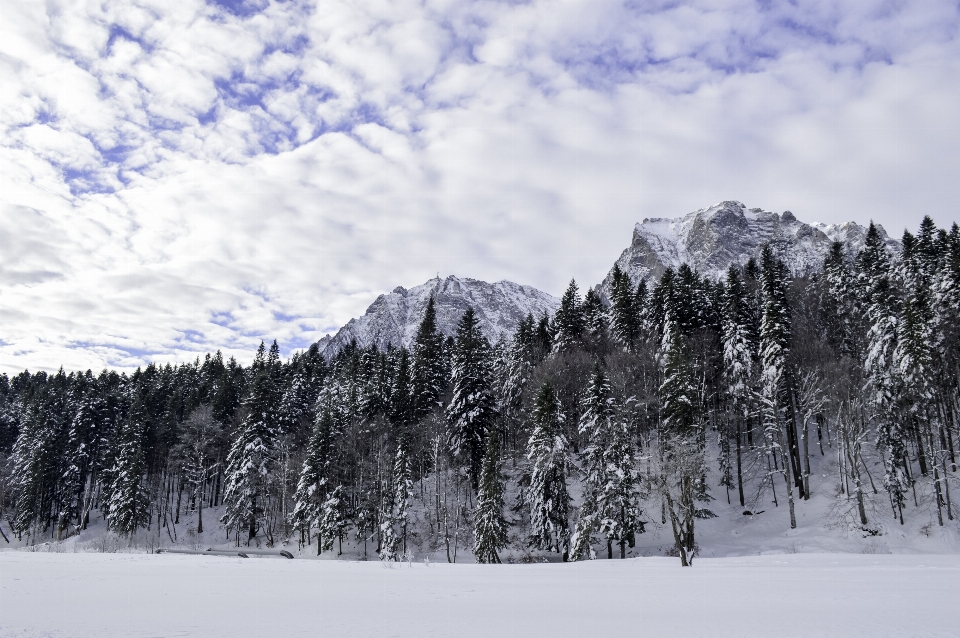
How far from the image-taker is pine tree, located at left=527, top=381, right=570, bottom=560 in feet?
131

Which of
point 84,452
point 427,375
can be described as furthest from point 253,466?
point 84,452

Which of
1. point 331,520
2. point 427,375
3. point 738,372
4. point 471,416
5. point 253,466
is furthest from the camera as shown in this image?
point 427,375

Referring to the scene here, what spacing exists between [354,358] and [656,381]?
43.8 metres

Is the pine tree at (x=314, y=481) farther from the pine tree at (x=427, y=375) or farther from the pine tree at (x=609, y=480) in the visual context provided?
the pine tree at (x=609, y=480)

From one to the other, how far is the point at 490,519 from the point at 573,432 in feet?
61.7

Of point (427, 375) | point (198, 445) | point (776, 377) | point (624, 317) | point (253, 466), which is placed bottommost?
point (253, 466)

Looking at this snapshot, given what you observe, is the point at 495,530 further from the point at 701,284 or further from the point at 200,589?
the point at 701,284

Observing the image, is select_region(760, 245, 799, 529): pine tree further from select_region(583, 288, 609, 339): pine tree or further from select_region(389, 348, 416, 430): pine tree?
select_region(389, 348, 416, 430): pine tree

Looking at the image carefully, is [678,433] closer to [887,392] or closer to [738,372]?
[738,372]

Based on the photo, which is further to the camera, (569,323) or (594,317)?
(594,317)

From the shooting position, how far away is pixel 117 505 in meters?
54.2

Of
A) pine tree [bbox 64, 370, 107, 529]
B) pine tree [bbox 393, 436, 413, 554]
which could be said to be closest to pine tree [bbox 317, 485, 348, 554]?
pine tree [bbox 393, 436, 413, 554]

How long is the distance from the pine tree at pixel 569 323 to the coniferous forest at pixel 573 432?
289mm

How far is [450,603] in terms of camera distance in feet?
36.3
